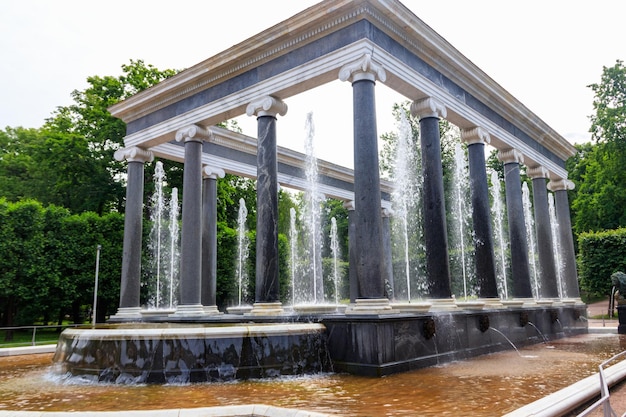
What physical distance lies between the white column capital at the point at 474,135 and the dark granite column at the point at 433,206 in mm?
3244

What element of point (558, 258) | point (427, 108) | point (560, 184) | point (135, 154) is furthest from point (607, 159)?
point (135, 154)

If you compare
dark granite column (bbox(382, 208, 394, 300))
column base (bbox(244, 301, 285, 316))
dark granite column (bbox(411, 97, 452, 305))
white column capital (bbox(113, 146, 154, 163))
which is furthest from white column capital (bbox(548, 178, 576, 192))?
white column capital (bbox(113, 146, 154, 163))

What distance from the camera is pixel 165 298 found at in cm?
3400

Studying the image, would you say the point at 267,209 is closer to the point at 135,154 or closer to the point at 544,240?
the point at 135,154

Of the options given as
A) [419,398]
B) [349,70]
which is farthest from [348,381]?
[349,70]

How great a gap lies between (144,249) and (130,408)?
2673 centimetres

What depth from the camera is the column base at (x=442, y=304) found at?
53.4ft

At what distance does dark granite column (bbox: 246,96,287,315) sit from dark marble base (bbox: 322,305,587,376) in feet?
11.2

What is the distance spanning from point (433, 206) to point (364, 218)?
3.95 m

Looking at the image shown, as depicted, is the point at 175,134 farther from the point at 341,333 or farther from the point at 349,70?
the point at 341,333

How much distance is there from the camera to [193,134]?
69.9 ft

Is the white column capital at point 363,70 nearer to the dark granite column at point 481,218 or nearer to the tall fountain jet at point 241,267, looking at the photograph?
the dark granite column at point 481,218

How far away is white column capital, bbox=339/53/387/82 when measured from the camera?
15258 mm

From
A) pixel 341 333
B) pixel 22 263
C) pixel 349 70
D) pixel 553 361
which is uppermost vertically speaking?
pixel 349 70
